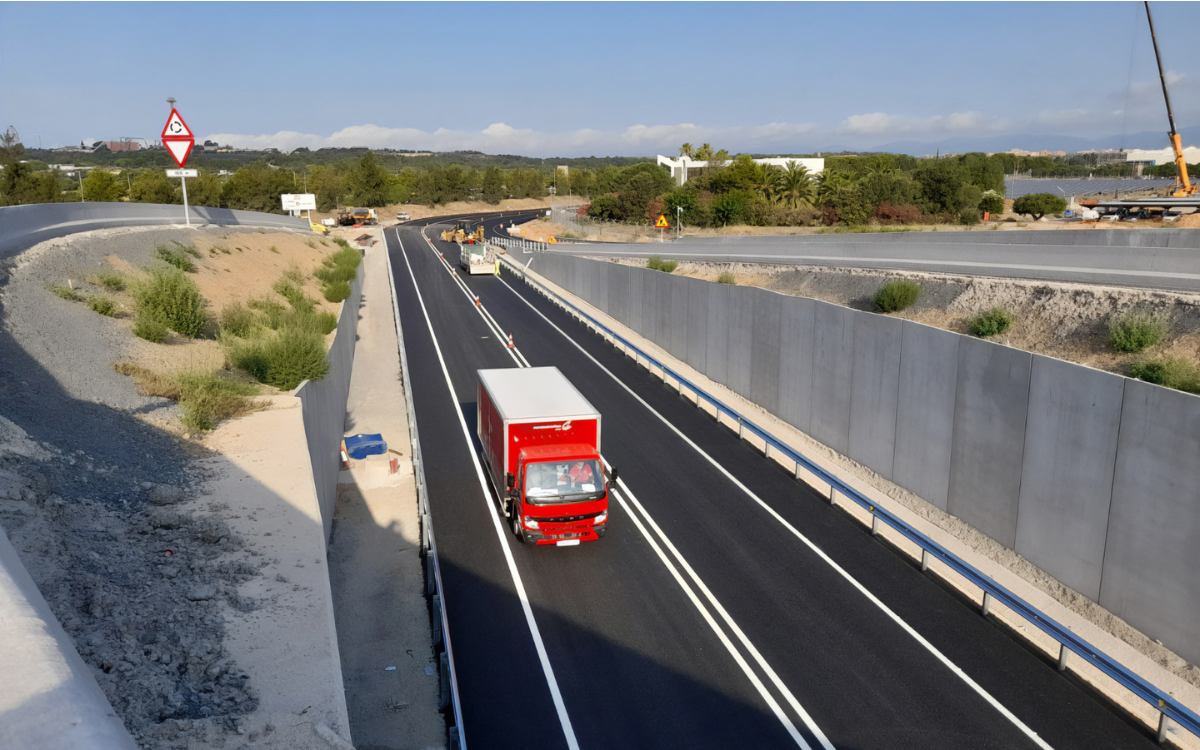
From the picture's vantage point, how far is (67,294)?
61.6 ft

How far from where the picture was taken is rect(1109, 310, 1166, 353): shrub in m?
19.8

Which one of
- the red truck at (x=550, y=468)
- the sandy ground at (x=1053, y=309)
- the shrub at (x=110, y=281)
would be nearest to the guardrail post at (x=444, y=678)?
the red truck at (x=550, y=468)

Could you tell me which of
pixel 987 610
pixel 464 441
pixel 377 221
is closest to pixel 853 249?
pixel 464 441

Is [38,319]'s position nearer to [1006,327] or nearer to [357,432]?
[357,432]

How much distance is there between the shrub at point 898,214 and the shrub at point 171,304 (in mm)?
61610

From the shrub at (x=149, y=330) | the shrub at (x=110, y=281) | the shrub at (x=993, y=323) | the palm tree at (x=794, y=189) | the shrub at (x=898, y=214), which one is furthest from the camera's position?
the palm tree at (x=794, y=189)

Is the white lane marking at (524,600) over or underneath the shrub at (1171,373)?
underneath

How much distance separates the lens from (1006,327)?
2431 cm

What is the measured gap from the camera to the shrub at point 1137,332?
1975cm

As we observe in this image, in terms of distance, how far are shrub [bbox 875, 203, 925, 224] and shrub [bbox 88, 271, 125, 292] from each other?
62.0 meters

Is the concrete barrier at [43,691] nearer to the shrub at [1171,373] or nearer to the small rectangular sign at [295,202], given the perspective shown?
the shrub at [1171,373]

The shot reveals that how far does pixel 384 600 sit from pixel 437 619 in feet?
5.62

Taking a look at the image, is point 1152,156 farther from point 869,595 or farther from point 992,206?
point 869,595

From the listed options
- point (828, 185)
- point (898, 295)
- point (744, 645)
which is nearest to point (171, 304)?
point (744, 645)
